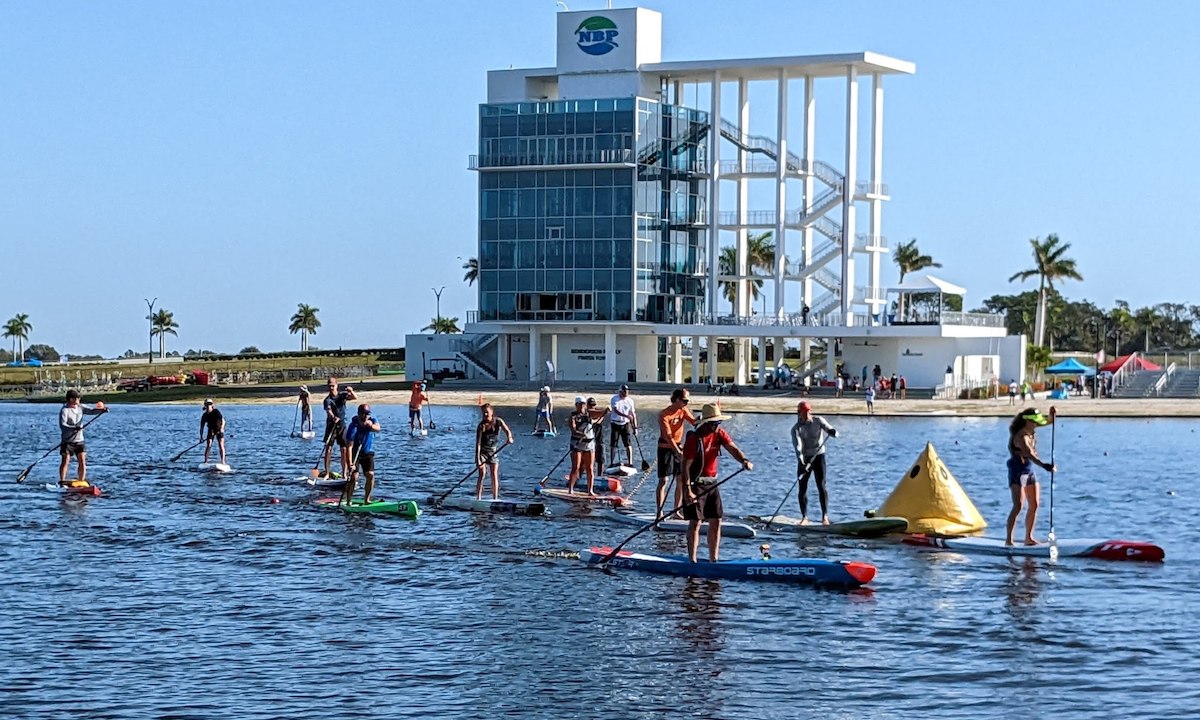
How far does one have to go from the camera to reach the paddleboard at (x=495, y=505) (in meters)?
31.9

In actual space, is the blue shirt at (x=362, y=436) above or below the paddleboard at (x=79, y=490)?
above

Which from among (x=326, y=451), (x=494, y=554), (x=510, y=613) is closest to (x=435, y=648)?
(x=510, y=613)

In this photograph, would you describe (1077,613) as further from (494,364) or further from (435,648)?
(494,364)

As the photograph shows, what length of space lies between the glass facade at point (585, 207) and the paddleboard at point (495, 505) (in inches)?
2580

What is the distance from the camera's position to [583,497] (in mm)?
34406

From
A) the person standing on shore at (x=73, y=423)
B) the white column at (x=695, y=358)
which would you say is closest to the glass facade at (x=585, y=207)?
the white column at (x=695, y=358)

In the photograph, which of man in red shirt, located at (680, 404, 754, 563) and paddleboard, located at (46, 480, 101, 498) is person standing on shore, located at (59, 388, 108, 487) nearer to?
paddleboard, located at (46, 480, 101, 498)

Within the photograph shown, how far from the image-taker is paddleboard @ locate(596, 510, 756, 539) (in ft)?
92.0

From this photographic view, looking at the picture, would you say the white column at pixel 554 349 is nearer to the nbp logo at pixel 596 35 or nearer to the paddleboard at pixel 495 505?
the nbp logo at pixel 596 35

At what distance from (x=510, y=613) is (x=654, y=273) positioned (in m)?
80.0

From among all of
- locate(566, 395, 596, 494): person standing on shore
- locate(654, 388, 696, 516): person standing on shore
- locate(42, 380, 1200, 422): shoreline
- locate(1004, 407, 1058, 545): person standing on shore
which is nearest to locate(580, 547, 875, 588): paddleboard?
locate(654, 388, 696, 516): person standing on shore

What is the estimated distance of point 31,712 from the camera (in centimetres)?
1628

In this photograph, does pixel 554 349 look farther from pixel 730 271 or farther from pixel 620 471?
pixel 620 471

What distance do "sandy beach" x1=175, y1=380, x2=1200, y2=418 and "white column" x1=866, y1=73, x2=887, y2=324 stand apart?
1319 centimetres
